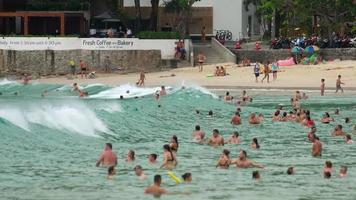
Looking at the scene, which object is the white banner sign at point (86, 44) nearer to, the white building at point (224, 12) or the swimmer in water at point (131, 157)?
the white building at point (224, 12)

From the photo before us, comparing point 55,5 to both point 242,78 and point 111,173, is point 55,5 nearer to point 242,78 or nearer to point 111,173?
point 242,78

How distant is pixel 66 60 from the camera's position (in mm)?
67625

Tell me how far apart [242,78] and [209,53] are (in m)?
7.59

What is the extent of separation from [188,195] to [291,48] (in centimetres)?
4069

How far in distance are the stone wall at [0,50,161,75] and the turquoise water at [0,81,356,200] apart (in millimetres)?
8790

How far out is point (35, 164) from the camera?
31.6 meters

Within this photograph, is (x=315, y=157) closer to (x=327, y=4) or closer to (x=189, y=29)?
(x=327, y=4)

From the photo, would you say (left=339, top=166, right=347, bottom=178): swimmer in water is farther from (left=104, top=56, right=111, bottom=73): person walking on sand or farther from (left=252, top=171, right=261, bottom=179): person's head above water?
(left=104, top=56, right=111, bottom=73): person walking on sand

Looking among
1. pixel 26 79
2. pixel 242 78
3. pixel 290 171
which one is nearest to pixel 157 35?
pixel 242 78

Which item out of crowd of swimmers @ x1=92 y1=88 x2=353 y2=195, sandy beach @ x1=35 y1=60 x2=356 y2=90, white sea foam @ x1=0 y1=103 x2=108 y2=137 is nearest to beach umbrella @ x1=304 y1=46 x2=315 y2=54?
sandy beach @ x1=35 y1=60 x2=356 y2=90

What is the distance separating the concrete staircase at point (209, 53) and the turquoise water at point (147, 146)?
987 cm

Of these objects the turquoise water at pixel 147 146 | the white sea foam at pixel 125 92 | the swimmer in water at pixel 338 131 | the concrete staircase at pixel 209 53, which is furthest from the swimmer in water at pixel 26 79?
the swimmer in water at pixel 338 131

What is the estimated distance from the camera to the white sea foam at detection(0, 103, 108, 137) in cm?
4147

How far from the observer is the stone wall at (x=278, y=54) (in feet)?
210
